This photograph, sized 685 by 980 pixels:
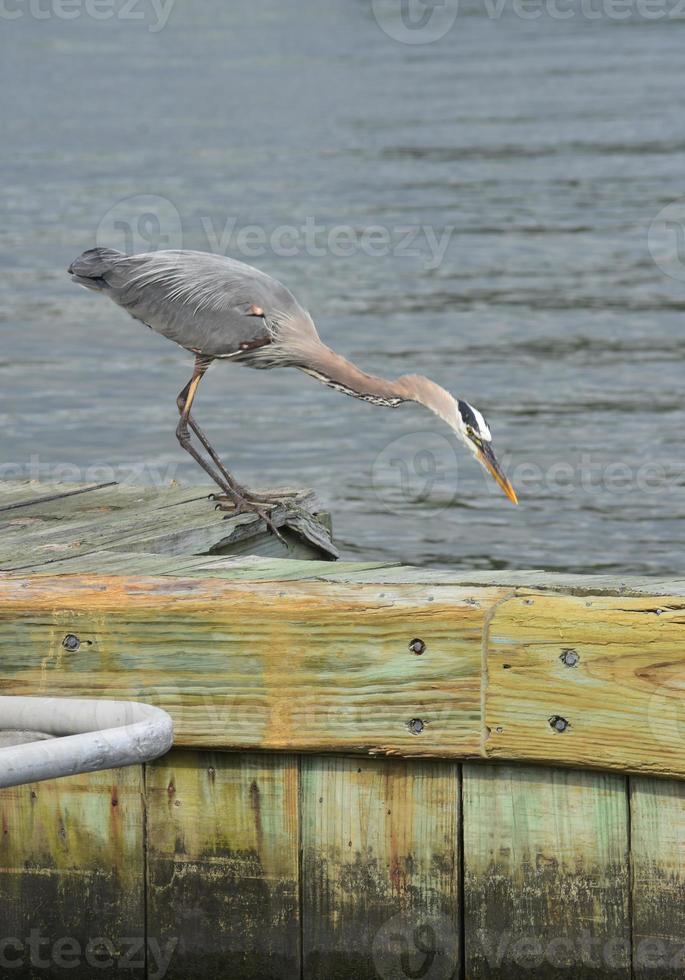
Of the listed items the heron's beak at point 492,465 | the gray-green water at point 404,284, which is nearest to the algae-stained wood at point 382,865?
the heron's beak at point 492,465

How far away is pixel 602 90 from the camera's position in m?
35.1

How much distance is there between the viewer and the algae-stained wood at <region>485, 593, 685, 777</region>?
449 cm

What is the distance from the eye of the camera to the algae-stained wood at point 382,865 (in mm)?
4785

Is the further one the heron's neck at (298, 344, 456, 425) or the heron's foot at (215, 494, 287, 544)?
the heron's neck at (298, 344, 456, 425)

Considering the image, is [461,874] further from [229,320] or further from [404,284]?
[404,284]

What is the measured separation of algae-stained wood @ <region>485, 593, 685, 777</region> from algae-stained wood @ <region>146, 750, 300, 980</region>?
26.1 inches

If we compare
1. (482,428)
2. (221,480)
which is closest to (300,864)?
(482,428)

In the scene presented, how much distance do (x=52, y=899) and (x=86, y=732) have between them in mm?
1388

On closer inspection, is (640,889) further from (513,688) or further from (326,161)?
(326,161)

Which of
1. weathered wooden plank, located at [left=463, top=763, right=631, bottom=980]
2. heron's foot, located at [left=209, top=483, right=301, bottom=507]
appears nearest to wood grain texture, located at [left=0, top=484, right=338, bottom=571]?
heron's foot, located at [left=209, top=483, right=301, bottom=507]

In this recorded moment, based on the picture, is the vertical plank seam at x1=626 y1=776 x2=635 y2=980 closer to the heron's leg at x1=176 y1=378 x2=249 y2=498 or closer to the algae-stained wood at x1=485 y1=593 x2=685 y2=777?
the algae-stained wood at x1=485 y1=593 x2=685 y2=777

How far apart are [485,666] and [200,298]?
3.58 meters

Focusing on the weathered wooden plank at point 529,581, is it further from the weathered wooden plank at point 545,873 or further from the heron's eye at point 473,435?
the heron's eye at point 473,435

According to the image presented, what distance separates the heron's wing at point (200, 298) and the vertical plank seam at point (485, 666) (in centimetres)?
331
